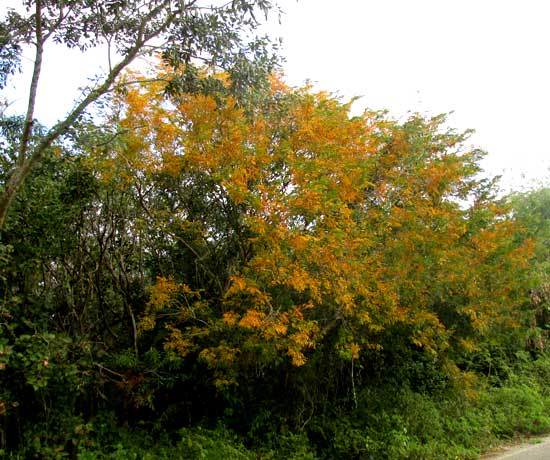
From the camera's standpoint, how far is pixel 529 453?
9.73m

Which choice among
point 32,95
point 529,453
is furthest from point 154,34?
point 529,453

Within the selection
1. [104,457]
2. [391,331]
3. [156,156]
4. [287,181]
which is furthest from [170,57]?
[391,331]

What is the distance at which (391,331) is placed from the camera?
33.6 feet

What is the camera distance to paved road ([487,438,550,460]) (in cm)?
938

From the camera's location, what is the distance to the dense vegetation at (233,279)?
760 centimetres

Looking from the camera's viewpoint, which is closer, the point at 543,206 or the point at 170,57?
the point at 170,57

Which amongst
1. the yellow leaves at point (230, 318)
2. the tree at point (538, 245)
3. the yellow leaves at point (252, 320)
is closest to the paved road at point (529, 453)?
the tree at point (538, 245)

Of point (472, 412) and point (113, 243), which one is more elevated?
point (113, 243)

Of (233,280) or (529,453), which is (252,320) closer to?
(233,280)

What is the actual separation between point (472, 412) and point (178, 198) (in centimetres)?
780

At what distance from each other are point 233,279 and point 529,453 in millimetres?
6271

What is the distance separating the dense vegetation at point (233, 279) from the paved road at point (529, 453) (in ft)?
1.74

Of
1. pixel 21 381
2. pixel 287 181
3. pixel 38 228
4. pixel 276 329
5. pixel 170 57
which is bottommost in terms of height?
pixel 21 381

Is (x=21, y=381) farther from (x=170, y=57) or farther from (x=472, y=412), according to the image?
(x=472, y=412)
